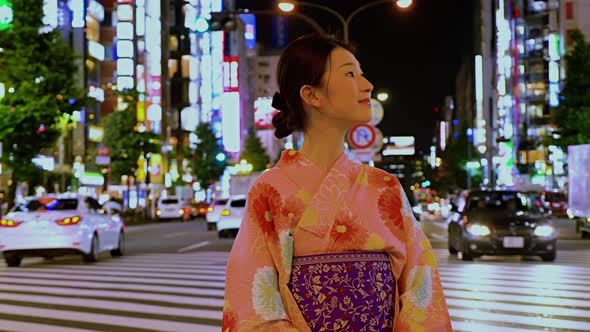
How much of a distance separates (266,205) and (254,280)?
233mm

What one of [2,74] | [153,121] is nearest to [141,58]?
[153,121]

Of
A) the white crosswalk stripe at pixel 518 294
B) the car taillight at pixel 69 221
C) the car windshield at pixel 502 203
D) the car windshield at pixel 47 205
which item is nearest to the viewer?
the white crosswalk stripe at pixel 518 294

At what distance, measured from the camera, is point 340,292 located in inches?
104

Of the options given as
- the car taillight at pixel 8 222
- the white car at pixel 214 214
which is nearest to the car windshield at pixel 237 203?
the white car at pixel 214 214

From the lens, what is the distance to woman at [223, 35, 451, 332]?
2645 mm

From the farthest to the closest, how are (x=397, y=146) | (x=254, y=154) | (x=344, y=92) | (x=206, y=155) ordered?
(x=397, y=146) < (x=254, y=154) < (x=206, y=155) < (x=344, y=92)

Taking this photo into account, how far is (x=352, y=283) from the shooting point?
266 centimetres

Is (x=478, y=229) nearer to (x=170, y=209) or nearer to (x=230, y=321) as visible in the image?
(x=230, y=321)

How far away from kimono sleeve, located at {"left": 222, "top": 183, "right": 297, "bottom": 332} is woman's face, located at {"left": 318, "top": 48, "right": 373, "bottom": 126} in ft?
1.09

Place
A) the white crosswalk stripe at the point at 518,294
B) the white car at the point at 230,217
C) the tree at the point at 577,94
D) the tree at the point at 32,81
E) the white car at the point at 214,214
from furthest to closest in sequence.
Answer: the tree at the point at 577,94, the white car at the point at 214,214, the white car at the point at 230,217, the tree at the point at 32,81, the white crosswalk stripe at the point at 518,294

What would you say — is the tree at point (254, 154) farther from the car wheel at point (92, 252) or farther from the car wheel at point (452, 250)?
the car wheel at point (92, 252)

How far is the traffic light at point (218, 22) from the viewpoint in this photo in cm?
1923

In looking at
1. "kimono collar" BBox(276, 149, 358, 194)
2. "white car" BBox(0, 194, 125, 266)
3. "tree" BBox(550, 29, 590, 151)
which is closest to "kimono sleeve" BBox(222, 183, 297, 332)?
"kimono collar" BBox(276, 149, 358, 194)

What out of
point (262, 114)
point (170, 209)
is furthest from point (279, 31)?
point (170, 209)
